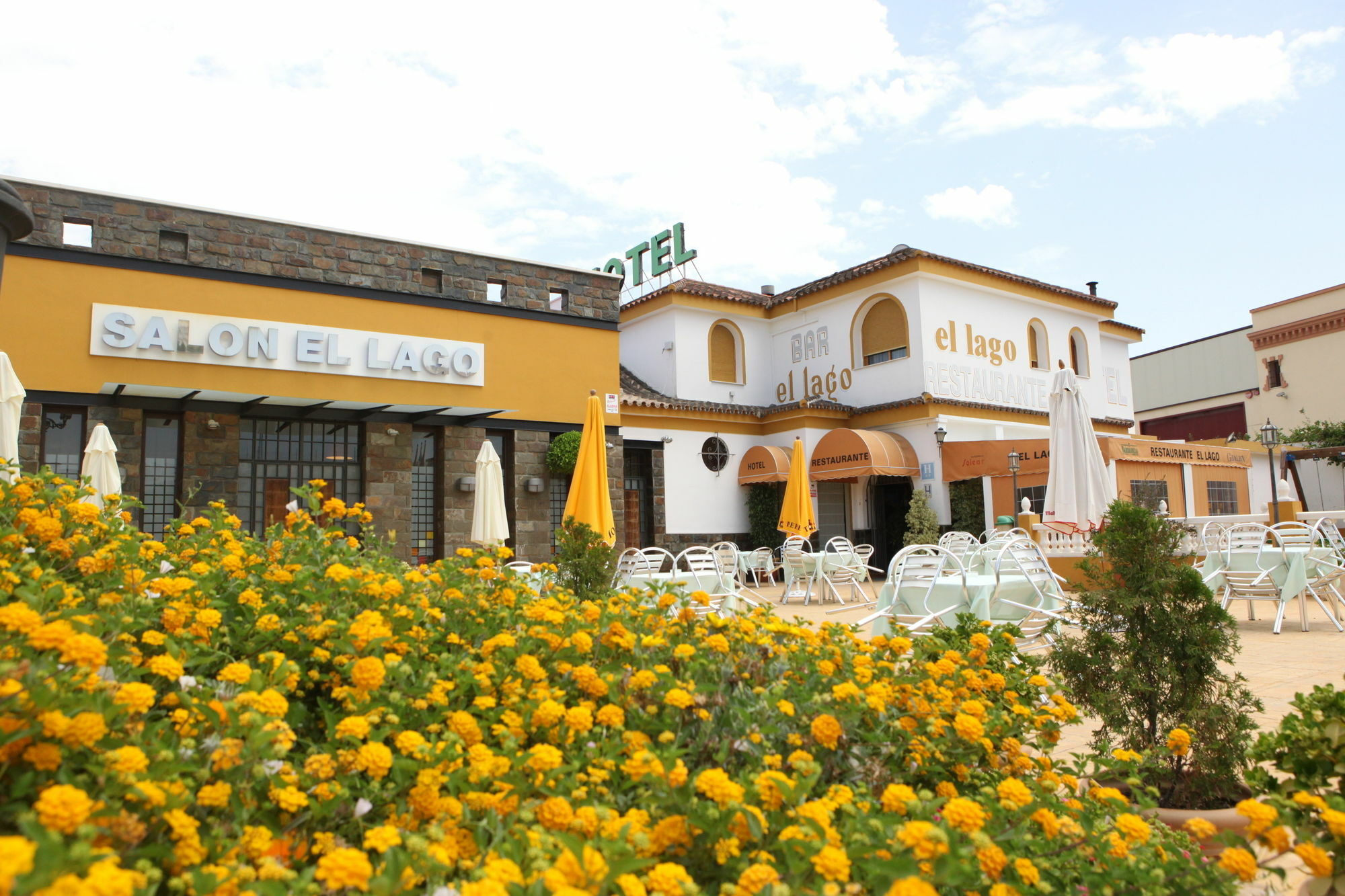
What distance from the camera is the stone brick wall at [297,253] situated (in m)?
10.2

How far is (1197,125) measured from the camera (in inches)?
435

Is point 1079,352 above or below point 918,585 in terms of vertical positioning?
above

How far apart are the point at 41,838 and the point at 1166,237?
14.6 m

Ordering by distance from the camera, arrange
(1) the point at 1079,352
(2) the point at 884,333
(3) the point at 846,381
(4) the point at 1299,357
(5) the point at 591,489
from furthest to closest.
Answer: (4) the point at 1299,357
(1) the point at 1079,352
(3) the point at 846,381
(2) the point at 884,333
(5) the point at 591,489

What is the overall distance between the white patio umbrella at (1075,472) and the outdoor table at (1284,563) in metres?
1.65

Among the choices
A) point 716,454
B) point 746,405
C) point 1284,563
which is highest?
point 746,405

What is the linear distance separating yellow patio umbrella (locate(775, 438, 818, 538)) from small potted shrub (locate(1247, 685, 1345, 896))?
11458 mm

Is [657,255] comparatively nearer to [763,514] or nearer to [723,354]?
[723,354]

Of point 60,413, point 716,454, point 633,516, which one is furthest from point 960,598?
point 716,454

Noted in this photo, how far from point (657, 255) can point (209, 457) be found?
46.4 ft

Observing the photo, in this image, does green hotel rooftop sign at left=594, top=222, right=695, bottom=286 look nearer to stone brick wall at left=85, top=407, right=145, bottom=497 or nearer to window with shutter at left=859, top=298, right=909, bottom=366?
window with shutter at left=859, top=298, right=909, bottom=366

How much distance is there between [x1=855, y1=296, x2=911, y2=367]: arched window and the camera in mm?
18359

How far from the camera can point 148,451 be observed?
10500mm

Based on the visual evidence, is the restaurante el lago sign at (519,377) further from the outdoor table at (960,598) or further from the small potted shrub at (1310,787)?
the small potted shrub at (1310,787)
